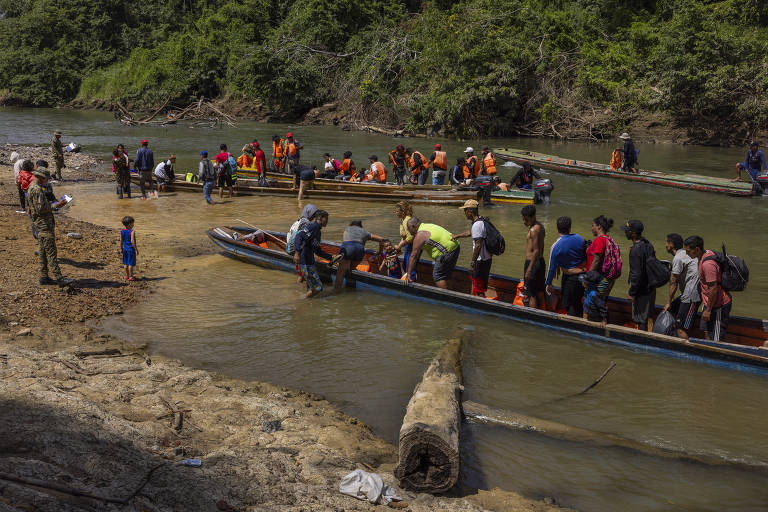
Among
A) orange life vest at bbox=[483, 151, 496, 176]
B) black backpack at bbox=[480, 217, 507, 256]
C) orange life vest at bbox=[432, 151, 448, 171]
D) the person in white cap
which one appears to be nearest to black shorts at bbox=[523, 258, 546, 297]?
black backpack at bbox=[480, 217, 507, 256]

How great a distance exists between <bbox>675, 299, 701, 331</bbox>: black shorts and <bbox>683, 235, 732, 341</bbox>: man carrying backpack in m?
0.13

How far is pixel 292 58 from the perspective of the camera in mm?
43125

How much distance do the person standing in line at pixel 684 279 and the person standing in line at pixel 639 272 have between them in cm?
26

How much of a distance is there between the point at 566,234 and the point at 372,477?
4.71 meters

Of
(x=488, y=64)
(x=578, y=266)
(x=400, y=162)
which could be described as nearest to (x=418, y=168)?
(x=400, y=162)

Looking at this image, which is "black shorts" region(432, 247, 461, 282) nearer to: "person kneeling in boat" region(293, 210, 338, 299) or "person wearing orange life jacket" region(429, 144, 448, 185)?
"person kneeling in boat" region(293, 210, 338, 299)

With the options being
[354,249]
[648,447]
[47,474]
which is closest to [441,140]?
[354,249]

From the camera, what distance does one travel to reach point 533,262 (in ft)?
29.2

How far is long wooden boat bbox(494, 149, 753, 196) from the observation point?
63.5 feet

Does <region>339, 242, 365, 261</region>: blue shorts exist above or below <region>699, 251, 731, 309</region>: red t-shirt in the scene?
below

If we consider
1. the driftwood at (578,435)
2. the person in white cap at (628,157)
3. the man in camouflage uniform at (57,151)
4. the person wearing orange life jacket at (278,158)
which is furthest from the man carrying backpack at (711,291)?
the man in camouflage uniform at (57,151)

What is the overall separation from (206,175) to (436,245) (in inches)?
400

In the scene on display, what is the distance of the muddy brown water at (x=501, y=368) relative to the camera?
19.5ft

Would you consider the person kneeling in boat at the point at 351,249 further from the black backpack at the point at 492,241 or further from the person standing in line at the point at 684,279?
the person standing in line at the point at 684,279
